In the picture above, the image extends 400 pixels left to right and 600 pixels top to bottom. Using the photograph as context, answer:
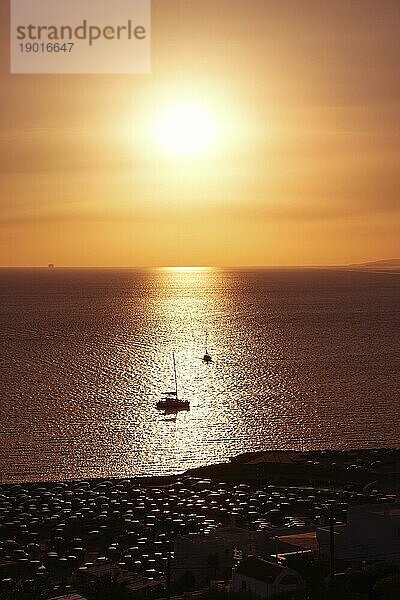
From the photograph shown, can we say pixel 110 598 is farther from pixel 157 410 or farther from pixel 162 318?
pixel 162 318

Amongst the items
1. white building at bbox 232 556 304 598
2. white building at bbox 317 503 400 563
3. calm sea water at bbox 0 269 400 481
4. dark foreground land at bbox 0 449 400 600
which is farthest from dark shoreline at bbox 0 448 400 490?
white building at bbox 232 556 304 598

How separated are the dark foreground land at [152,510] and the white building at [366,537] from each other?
449 cm

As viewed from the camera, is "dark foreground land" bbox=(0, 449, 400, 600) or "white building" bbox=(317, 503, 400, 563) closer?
"white building" bbox=(317, 503, 400, 563)

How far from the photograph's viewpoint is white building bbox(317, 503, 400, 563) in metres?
29.4

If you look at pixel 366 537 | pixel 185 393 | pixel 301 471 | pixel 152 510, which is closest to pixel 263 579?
pixel 366 537

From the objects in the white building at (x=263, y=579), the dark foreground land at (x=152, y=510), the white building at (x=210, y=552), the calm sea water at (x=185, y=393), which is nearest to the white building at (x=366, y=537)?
the white building at (x=210, y=552)

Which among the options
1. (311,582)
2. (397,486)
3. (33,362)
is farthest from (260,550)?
(33,362)

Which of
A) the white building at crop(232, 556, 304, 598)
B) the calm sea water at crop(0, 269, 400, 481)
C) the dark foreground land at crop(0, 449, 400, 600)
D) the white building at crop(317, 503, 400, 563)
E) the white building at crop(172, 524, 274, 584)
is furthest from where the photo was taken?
the calm sea water at crop(0, 269, 400, 481)

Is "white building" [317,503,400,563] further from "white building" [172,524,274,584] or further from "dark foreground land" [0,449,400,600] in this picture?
"dark foreground land" [0,449,400,600]

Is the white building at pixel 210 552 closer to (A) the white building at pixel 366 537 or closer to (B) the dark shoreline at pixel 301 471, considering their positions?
(A) the white building at pixel 366 537

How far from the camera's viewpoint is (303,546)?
30.9m

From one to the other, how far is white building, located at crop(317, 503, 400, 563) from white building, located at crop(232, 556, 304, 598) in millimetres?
3822

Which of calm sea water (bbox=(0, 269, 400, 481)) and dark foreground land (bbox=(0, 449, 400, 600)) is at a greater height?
calm sea water (bbox=(0, 269, 400, 481))

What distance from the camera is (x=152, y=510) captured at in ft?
138
